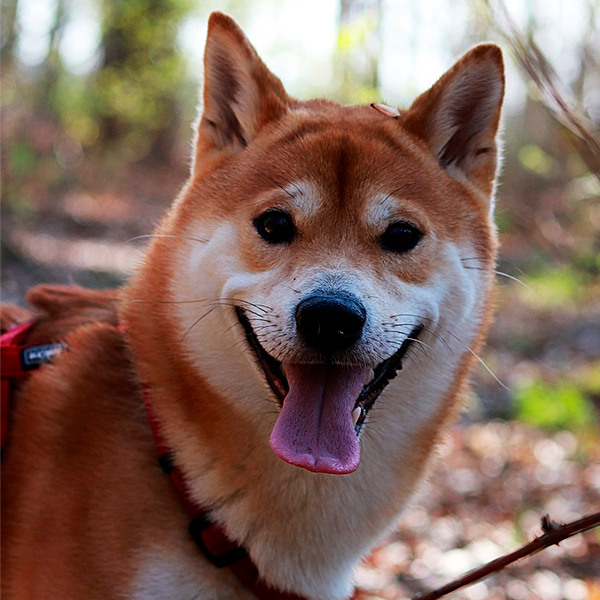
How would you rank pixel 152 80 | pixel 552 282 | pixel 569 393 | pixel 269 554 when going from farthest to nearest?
pixel 152 80 < pixel 552 282 < pixel 569 393 < pixel 269 554

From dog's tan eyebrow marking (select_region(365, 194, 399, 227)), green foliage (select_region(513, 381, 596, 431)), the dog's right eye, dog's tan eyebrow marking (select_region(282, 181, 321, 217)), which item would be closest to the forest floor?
green foliage (select_region(513, 381, 596, 431))

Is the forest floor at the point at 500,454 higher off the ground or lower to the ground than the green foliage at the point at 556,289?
higher

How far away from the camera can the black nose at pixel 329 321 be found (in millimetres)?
1978

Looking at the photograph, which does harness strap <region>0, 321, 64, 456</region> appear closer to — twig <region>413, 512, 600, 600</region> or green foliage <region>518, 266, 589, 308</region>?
twig <region>413, 512, 600, 600</region>

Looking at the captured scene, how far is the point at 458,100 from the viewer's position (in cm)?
261

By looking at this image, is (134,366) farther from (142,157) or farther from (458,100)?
(142,157)

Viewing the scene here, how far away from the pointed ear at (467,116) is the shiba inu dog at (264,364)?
10 mm

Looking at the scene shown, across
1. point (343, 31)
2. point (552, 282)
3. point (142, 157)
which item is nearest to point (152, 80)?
point (142, 157)

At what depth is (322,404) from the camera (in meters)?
2.06

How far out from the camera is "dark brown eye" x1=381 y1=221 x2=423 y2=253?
231 cm

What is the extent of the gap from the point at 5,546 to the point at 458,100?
2.10m

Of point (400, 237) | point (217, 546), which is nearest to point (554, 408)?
point (400, 237)

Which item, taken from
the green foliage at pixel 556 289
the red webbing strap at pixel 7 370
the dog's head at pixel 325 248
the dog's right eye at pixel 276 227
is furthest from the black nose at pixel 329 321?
the green foliage at pixel 556 289

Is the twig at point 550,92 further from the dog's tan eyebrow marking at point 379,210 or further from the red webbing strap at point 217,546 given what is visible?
the red webbing strap at point 217,546
